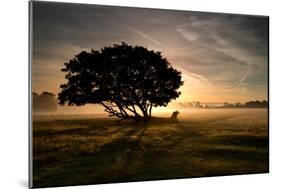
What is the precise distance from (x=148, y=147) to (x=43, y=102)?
1.27 meters

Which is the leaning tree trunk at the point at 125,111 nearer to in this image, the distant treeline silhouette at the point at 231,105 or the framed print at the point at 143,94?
the framed print at the point at 143,94

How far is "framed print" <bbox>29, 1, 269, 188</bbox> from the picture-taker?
15.9ft

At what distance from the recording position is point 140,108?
17.0ft

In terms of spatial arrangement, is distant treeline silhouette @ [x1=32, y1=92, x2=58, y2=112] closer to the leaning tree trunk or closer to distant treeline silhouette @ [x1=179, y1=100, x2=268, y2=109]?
the leaning tree trunk

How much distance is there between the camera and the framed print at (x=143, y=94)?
15.9 ft

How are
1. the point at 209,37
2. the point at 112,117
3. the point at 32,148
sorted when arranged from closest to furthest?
1. the point at 32,148
2. the point at 112,117
3. the point at 209,37

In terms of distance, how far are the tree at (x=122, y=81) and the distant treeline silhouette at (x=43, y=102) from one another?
10 centimetres

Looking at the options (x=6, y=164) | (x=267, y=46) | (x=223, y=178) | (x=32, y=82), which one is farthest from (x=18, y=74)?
(x=267, y=46)

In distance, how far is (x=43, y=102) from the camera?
15.7ft

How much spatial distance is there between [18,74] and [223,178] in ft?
8.62

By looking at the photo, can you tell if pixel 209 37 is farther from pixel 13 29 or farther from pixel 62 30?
pixel 13 29

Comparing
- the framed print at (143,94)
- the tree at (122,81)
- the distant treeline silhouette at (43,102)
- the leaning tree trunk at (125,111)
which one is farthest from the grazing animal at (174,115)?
the distant treeline silhouette at (43,102)

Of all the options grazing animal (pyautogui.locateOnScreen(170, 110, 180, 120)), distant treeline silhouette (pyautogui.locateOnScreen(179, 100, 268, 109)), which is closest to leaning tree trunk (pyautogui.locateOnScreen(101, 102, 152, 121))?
grazing animal (pyautogui.locateOnScreen(170, 110, 180, 120))

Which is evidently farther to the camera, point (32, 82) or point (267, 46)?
point (267, 46)
